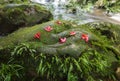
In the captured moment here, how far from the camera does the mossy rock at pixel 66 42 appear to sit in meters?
5.00

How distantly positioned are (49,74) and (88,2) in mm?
9640

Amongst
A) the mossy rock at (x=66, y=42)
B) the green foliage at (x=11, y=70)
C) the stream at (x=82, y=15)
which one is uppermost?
the mossy rock at (x=66, y=42)

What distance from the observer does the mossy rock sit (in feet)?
16.4

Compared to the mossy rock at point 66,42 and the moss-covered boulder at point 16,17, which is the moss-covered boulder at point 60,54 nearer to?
the mossy rock at point 66,42

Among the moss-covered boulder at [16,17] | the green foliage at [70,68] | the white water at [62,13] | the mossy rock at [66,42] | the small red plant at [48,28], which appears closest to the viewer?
the green foliage at [70,68]

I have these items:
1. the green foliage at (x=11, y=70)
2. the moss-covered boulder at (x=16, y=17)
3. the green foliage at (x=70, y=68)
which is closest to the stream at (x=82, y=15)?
the moss-covered boulder at (x=16, y=17)

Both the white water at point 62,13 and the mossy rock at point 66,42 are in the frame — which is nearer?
the mossy rock at point 66,42

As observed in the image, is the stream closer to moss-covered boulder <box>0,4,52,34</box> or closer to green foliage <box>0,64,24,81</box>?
moss-covered boulder <box>0,4,52,34</box>

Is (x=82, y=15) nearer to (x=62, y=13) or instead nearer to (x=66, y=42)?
(x=62, y=13)

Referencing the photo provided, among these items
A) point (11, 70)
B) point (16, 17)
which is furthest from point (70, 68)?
point (16, 17)

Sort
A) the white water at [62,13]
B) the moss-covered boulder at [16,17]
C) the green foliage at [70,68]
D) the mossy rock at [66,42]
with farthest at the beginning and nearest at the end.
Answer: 1. the white water at [62,13]
2. the moss-covered boulder at [16,17]
3. the mossy rock at [66,42]
4. the green foliage at [70,68]

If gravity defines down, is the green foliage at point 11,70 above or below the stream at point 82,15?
above

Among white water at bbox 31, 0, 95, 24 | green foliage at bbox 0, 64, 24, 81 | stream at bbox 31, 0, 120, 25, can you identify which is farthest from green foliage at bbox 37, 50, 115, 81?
stream at bbox 31, 0, 120, 25

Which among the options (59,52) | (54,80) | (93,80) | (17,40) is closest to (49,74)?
(54,80)
